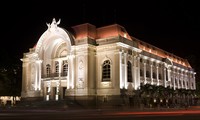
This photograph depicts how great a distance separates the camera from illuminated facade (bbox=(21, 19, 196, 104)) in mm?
54062

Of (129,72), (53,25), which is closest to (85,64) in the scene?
(129,72)

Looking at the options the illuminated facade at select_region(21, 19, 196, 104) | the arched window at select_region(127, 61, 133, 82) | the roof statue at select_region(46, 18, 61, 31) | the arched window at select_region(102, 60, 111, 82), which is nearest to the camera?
the illuminated facade at select_region(21, 19, 196, 104)

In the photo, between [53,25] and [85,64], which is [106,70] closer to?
[85,64]

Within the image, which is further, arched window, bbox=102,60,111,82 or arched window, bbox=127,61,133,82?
arched window, bbox=127,61,133,82

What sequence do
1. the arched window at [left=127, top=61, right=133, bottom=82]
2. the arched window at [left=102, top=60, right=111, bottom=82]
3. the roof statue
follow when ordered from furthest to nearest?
1. the roof statue
2. the arched window at [left=127, top=61, right=133, bottom=82]
3. the arched window at [left=102, top=60, right=111, bottom=82]

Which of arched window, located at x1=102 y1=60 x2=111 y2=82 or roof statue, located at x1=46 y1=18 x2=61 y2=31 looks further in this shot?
roof statue, located at x1=46 y1=18 x2=61 y2=31

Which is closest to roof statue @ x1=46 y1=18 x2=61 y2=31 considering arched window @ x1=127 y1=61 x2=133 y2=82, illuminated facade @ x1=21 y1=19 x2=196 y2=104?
illuminated facade @ x1=21 y1=19 x2=196 y2=104

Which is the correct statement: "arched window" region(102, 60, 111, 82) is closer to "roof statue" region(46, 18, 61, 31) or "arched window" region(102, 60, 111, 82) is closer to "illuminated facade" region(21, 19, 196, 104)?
"illuminated facade" region(21, 19, 196, 104)

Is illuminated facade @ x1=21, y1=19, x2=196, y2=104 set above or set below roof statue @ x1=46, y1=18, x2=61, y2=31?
below

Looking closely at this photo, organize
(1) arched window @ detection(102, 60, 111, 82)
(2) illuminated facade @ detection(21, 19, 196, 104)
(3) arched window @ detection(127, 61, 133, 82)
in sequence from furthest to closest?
1. (3) arched window @ detection(127, 61, 133, 82)
2. (1) arched window @ detection(102, 60, 111, 82)
3. (2) illuminated facade @ detection(21, 19, 196, 104)

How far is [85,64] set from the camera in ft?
178

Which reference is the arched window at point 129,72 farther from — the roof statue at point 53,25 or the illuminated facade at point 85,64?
the roof statue at point 53,25

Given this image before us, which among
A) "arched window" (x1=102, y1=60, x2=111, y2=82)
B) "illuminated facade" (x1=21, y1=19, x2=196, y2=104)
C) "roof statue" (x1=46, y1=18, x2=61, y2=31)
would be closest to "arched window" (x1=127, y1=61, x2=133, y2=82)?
"illuminated facade" (x1=21, y1=19, x2=196, y2=104)

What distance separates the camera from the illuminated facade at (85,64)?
177ft
